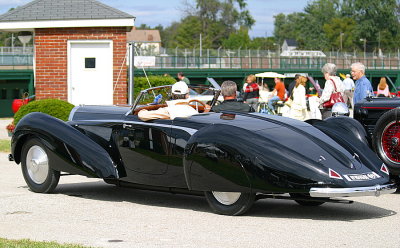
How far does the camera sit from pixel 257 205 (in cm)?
905

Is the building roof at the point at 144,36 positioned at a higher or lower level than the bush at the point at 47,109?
higher

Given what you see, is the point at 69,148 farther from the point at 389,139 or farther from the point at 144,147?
the point at 389,139

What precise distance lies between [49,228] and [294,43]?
7211 inches

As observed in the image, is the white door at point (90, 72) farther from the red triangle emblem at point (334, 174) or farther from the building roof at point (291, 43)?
the building roof at point (291, 43)

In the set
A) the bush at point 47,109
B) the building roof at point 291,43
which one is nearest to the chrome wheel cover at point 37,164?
the bush at point 47,109

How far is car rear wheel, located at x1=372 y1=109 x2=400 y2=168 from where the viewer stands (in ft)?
31.9

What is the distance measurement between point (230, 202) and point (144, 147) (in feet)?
4.28

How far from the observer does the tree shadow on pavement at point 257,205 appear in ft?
27.3

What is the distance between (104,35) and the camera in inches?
864

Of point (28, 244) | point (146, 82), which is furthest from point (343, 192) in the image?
point (146, 82)

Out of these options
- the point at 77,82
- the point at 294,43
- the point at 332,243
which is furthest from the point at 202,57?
the point at 294,43

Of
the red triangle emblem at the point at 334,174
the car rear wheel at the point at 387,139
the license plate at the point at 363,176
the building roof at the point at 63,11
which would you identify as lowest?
the license plate at the point at 363,176

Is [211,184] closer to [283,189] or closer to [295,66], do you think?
[283,189]

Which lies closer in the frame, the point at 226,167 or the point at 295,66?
the point at 226,167
